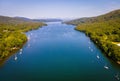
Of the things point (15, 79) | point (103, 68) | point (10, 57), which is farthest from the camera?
point (10, 57)

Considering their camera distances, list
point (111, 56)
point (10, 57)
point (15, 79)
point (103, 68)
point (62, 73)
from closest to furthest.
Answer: point (15, 79) < point (62, 73) < point (103, 68) < point (111, 56) < point (10, 57)

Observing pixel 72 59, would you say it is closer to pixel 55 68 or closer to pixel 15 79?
pixel 55 68

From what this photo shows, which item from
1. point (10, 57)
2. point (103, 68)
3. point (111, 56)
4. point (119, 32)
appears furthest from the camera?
point (119, 32)

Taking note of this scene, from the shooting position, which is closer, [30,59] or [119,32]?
[30,59]

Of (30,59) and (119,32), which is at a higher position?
(119,32)

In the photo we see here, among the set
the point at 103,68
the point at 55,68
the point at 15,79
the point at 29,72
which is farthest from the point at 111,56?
the point at 15,79

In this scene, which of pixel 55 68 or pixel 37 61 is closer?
pixel 55 68

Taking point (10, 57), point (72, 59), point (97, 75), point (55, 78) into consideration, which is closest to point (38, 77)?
point (55, 78)

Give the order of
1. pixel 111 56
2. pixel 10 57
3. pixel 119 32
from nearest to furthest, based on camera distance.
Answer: pixel 111 56
pixel 10 57
pixel 119 32

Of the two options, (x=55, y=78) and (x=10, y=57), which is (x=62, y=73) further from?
(x=10, y=57)
